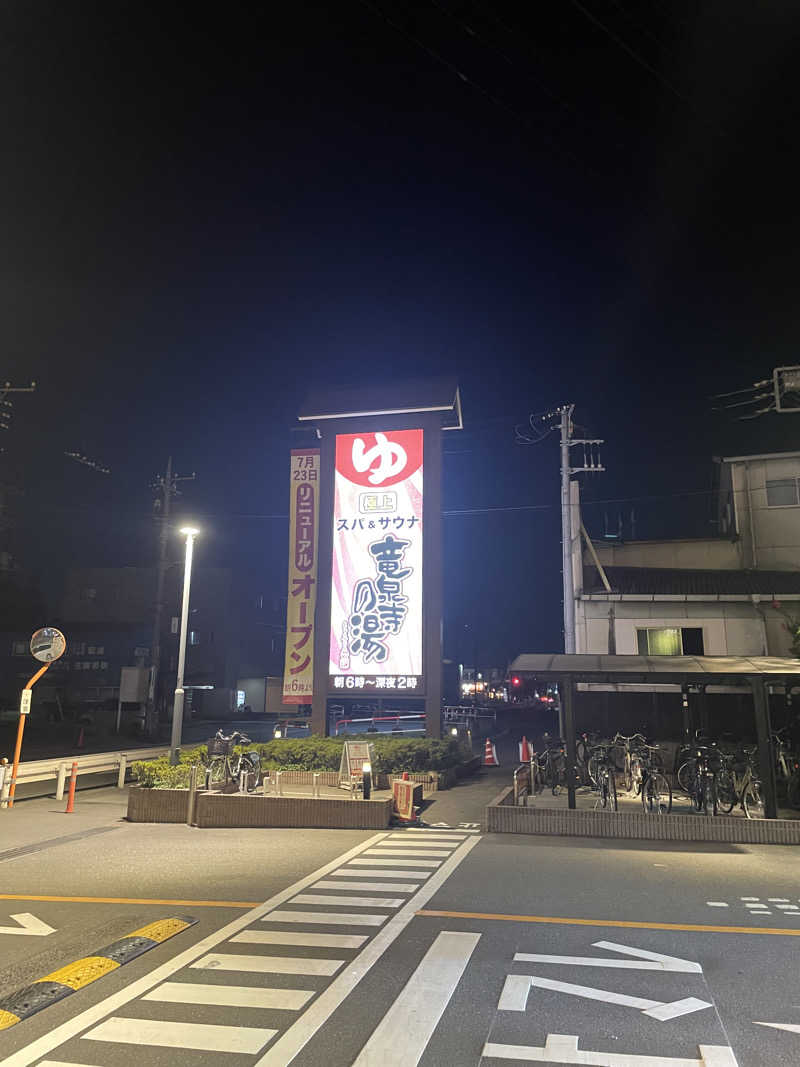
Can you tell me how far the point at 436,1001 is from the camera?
527 cm

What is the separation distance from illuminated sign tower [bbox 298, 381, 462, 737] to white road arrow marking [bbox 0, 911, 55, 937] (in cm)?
1218

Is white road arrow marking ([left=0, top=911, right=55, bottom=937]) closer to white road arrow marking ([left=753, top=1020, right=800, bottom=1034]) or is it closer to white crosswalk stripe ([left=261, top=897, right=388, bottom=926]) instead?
white crosswalk stripe ([left=261, top=897, right=388, bottom=926])

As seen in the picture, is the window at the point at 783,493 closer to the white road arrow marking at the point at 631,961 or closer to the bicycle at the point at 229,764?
the bicycle at the point at 229,764

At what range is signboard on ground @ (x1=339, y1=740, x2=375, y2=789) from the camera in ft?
52.8

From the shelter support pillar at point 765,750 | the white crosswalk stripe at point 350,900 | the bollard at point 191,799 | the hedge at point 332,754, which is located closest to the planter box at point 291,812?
the bollard at point 191,799

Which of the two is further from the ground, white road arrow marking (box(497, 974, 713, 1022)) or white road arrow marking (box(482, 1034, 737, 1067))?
white road arrow marking (box(482, 1034, 737, 1067))

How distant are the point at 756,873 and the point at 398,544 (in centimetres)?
1281

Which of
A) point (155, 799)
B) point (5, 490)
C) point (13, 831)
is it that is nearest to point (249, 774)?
point (155, 799)

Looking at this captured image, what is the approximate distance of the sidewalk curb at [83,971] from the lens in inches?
207

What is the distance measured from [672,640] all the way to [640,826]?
429 inches

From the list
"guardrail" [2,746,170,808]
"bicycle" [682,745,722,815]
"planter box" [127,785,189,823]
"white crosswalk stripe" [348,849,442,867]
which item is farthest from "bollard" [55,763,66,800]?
"bicycle" [682,745,722,815]

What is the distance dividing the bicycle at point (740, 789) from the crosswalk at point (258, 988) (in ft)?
24.2

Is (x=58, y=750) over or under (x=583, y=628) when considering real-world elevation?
under

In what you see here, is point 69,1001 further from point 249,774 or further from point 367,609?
point 367,609
